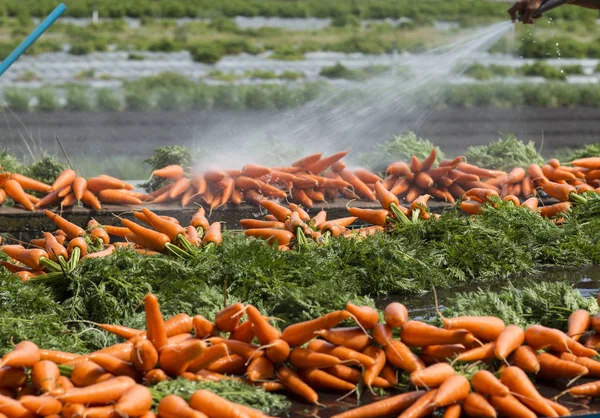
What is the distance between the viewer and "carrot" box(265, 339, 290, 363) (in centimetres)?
310

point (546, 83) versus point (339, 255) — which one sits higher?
point (339, 255)

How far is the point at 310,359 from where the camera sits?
A: 10.1 feet

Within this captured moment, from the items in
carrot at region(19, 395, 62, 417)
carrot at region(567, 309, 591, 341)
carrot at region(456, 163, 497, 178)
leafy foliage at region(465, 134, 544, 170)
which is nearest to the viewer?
carrot at region(19, 395, 62, 417)

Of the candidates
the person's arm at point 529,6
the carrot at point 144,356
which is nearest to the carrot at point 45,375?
the carrot at point 144,356

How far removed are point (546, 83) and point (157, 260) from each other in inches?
567

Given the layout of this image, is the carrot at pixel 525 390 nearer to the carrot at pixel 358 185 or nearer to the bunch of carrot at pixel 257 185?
the bunch of carrot at pixel 257 185

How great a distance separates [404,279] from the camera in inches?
178

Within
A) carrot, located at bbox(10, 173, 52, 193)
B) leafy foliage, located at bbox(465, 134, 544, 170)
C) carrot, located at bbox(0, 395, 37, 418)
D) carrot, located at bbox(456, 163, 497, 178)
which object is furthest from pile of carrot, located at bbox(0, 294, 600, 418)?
leafy foliage, located at bbox(465, 134, 544, 170)

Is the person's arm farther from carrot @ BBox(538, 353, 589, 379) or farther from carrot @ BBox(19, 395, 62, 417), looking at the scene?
carrot @ BBox(19, 395, 62, 417)

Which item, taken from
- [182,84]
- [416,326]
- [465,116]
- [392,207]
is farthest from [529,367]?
[182,84]

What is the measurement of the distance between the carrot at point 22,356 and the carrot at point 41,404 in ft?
0.52

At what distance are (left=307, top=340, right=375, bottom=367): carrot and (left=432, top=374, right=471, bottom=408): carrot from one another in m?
0.29

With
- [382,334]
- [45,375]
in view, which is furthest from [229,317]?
[45,375]

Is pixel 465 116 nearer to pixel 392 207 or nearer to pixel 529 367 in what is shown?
pixel 392 207
